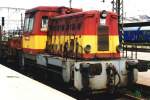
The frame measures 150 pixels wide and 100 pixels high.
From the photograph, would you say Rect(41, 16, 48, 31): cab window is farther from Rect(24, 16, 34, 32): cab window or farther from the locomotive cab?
Rect(24, 16, 34, 32): cab window

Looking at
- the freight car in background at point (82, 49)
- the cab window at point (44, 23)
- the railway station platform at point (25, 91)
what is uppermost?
the cab window at point (44, 23)

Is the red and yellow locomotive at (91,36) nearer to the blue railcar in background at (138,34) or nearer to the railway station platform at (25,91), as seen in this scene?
the railway station platform at (25,91)

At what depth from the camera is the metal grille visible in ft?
37.1

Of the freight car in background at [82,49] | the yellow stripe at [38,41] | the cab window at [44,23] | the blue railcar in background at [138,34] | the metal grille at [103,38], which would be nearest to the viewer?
the freight car in background at [82,49]

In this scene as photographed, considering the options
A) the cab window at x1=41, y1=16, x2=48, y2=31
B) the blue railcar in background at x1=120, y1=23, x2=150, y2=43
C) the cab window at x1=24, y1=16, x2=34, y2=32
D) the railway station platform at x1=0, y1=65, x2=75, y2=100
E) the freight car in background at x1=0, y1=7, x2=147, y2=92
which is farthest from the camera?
the blue railcar in background at x1=120, y1=23, x2=150, y2=43

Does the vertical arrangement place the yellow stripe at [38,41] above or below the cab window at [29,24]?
below

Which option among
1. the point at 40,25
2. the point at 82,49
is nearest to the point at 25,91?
the point at 82,49

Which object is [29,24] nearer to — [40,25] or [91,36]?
[40,25]

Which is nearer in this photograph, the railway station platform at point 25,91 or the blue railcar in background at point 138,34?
the railway station platform at point 25,91

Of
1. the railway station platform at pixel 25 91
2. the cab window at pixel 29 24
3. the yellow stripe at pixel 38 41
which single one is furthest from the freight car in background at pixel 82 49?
the railway station platform at pixel 25 91

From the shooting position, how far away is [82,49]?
11086mm

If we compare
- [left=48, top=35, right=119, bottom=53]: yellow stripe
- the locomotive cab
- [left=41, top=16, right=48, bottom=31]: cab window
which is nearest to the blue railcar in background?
the locomotive cab

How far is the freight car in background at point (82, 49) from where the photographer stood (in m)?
10.4

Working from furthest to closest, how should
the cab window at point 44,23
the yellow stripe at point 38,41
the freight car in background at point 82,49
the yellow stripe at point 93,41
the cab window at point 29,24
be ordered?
the cab window at point 29,24 < the cab window at point 44,23 < the yellow stripe at point 38,41 < the yellow stripe at point 93,41 < the freight car in background at point 82,49
